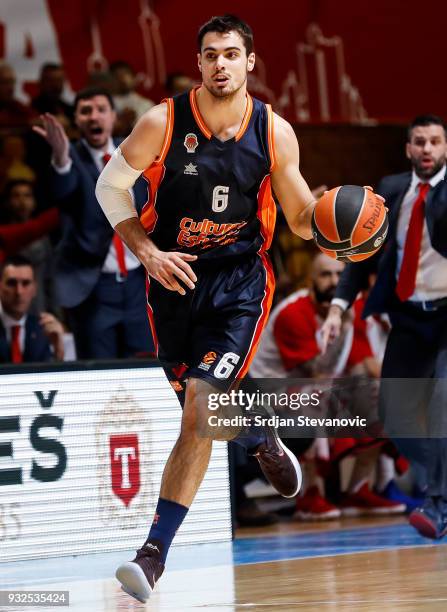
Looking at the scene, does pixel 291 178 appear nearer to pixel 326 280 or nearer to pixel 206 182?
pixel 206 182

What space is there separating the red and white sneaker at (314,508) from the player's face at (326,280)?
1311mm

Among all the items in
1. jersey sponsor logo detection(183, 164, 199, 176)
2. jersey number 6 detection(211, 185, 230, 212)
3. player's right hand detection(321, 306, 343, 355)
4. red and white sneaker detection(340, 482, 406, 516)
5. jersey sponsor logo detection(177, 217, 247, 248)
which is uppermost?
jersey sponsor logo detection(183, 164, 199, 176)

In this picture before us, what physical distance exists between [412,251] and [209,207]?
220cm

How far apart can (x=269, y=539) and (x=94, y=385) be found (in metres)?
1.49

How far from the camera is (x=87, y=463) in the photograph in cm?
663

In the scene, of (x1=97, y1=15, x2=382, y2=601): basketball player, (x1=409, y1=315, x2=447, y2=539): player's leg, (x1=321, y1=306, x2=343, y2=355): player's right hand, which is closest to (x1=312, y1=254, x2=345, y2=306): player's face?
(x1=321, y1=306, x2=343, y2=355): player's right hand

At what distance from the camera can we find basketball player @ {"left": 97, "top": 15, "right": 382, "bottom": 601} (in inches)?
199

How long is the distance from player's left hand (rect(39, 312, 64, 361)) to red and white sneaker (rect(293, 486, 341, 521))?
1925 millimetres

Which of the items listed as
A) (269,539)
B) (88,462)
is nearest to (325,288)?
(269,539)

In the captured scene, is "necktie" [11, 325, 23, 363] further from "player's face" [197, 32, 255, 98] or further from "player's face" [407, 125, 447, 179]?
"player's face" [197, 32, 255, 98]

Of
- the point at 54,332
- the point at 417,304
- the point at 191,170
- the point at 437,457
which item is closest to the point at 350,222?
the point at 191,170

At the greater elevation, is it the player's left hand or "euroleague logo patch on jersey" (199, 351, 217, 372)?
"euroleague logo patch on jersey" (199, 351, 217, 372)

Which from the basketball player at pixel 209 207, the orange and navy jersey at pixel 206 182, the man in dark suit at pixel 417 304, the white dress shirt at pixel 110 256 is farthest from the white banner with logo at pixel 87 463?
the orange and navy jersey at pixel 206 182

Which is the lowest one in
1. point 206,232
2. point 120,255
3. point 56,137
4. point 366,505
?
point 366,505
